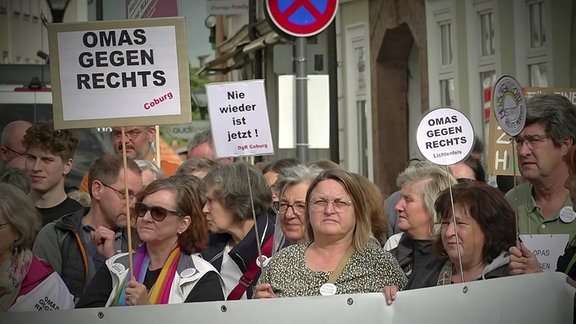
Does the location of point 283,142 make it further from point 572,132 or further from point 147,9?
point 572,132

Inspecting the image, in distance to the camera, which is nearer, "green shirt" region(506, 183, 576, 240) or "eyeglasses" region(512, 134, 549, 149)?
"green shirt" region(506, 183, 576, 240)

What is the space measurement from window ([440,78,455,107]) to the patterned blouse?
15248 mm

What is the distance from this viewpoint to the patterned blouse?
692cm

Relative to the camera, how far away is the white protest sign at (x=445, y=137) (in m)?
7.84

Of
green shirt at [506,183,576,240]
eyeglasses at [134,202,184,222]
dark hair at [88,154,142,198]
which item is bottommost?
green shirt at [506,183,576,240]

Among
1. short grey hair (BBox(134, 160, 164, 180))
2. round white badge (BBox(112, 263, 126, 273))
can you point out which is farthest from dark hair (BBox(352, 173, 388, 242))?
short grey hair (BBox(134, 160, 164, 180))

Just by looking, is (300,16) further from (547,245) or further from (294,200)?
(547,245)

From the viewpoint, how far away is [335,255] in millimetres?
7078

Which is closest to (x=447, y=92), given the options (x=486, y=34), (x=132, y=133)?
(x=486, y=34)

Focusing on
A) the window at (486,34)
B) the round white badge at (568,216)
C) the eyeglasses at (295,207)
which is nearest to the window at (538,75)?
the window at (486,34)

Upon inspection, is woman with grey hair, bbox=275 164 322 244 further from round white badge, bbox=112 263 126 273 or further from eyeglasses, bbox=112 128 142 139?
eyeglasses, bbox=112 128 142 139

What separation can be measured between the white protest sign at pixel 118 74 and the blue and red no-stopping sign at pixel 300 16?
418cm

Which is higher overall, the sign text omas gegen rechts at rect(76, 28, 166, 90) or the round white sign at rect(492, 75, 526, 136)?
the sign text omas gegen rechts at rect(76, 28, 166, 90)

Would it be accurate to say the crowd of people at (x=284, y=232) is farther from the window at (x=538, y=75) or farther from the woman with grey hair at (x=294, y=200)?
the window at (x=538, y=75)
